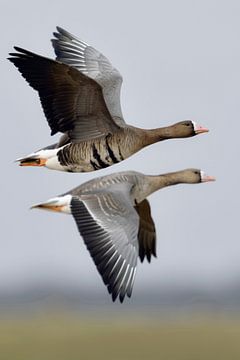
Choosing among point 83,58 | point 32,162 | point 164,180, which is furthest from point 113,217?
point 83,58

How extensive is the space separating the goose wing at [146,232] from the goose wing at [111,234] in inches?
62.1

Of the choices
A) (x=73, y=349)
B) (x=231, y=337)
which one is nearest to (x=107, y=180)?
(x=73, y=349)

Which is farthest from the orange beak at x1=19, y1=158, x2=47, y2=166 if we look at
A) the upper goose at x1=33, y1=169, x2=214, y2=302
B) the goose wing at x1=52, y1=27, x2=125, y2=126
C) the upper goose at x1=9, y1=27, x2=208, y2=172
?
the goose wing at x1=52, y1=27, x2=125, y2=126

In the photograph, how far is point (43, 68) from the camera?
21828 mm

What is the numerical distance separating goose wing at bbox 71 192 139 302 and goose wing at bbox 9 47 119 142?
60.6 inches

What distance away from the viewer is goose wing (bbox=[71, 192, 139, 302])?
63.7 ft

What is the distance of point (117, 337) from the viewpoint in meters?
51.8

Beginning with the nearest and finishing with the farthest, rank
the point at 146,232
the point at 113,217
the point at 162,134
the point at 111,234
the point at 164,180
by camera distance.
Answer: the point at 111,234, the point at 113,217, the point at 146,232, the point at 164,180, the point at 162,134

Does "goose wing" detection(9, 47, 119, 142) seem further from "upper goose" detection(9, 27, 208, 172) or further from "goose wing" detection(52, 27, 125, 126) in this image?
"goose wing" detection(52, 27, 125, 126)

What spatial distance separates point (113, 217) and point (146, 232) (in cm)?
246

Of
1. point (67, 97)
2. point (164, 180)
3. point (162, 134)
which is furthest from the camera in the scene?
point (162, 134)

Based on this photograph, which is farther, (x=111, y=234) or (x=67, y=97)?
(x=67, y=97)

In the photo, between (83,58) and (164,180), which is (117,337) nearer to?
(83,58)

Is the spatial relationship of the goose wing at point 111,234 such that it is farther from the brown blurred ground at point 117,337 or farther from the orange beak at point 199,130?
the brown blurred ground at point 117,337
